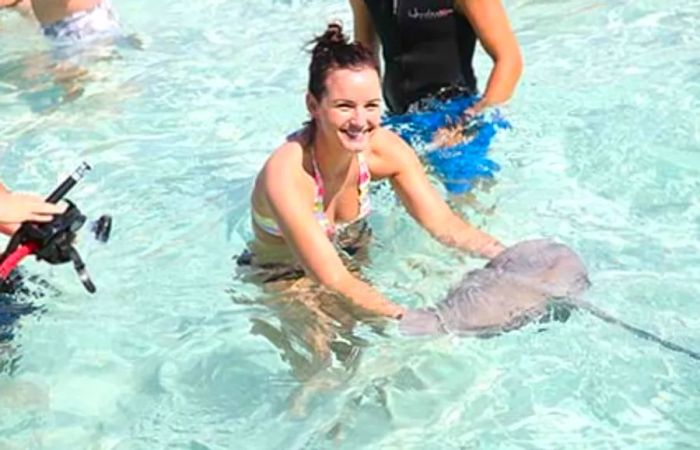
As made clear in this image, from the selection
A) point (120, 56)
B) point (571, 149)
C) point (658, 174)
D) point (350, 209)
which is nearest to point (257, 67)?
point (120, 56)

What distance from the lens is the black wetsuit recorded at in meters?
4.54

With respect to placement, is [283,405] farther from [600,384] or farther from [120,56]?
[120,56]

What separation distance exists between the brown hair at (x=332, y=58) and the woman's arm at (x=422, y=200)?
1.09 ft

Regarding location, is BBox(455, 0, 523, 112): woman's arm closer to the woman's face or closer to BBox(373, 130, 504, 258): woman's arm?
BBox(373, 130, 504, 258): woman's arm

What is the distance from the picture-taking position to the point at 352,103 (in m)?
3.55

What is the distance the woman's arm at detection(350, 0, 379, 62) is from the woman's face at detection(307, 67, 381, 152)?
3.86 ft

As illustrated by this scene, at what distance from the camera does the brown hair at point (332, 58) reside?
141 inches

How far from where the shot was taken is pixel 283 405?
12.4ft

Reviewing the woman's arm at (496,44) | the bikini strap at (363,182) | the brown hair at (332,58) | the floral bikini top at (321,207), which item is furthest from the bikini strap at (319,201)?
the woman's arm at (496,44)

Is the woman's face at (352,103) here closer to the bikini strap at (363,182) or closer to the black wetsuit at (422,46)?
the bikini strap at (363,182)

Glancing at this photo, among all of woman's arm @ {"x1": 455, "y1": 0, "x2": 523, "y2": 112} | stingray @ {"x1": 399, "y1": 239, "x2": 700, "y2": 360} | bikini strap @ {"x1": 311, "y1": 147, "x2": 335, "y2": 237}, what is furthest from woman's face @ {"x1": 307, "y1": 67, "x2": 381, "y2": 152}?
woman's arm @ {"x1": 455, "y1": 0, "x2": 523, "y2": 112}

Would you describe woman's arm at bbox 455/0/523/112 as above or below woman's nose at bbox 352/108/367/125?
below

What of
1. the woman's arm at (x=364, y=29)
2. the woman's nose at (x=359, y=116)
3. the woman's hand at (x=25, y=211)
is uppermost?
the woman's hand at (x=25, y=211)

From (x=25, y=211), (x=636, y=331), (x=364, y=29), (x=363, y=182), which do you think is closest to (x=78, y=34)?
(x=364, y=29)
